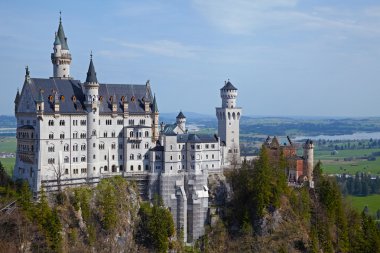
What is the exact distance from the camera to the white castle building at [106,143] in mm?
87312

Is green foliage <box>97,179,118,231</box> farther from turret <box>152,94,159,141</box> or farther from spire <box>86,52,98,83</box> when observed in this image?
spire <box>86,52,98,83</box>

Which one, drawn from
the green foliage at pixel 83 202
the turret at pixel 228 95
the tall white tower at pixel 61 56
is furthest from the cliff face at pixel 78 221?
the turret at pixel 228 95

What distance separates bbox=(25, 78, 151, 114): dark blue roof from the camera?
8894 centimetres

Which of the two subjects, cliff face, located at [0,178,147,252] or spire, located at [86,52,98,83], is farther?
spire, located at [86,52,98,83]

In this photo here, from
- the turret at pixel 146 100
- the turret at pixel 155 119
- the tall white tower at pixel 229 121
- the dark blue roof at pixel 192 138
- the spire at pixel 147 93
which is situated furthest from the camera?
the tall white tower at pixel 229 121

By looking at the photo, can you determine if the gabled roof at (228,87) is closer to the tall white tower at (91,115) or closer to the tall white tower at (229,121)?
the tall white tower at (229,121)

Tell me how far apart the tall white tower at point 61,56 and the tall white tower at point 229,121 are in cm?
3197

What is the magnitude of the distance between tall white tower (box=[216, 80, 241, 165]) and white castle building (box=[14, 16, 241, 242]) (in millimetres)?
2363

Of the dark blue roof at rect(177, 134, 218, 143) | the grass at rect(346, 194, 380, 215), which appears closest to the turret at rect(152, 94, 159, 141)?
the dark blue roof at rect(177, 134, 218, 143)

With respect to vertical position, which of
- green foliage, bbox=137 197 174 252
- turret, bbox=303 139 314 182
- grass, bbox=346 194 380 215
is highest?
turret, bbox=303 139 314 182

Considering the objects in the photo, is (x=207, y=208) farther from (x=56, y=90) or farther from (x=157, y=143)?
(x=56, y=90)

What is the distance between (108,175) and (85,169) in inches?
172

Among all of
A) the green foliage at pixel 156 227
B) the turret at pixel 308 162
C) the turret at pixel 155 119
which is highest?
the turret at pixel 155 119

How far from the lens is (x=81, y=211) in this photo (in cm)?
8375
